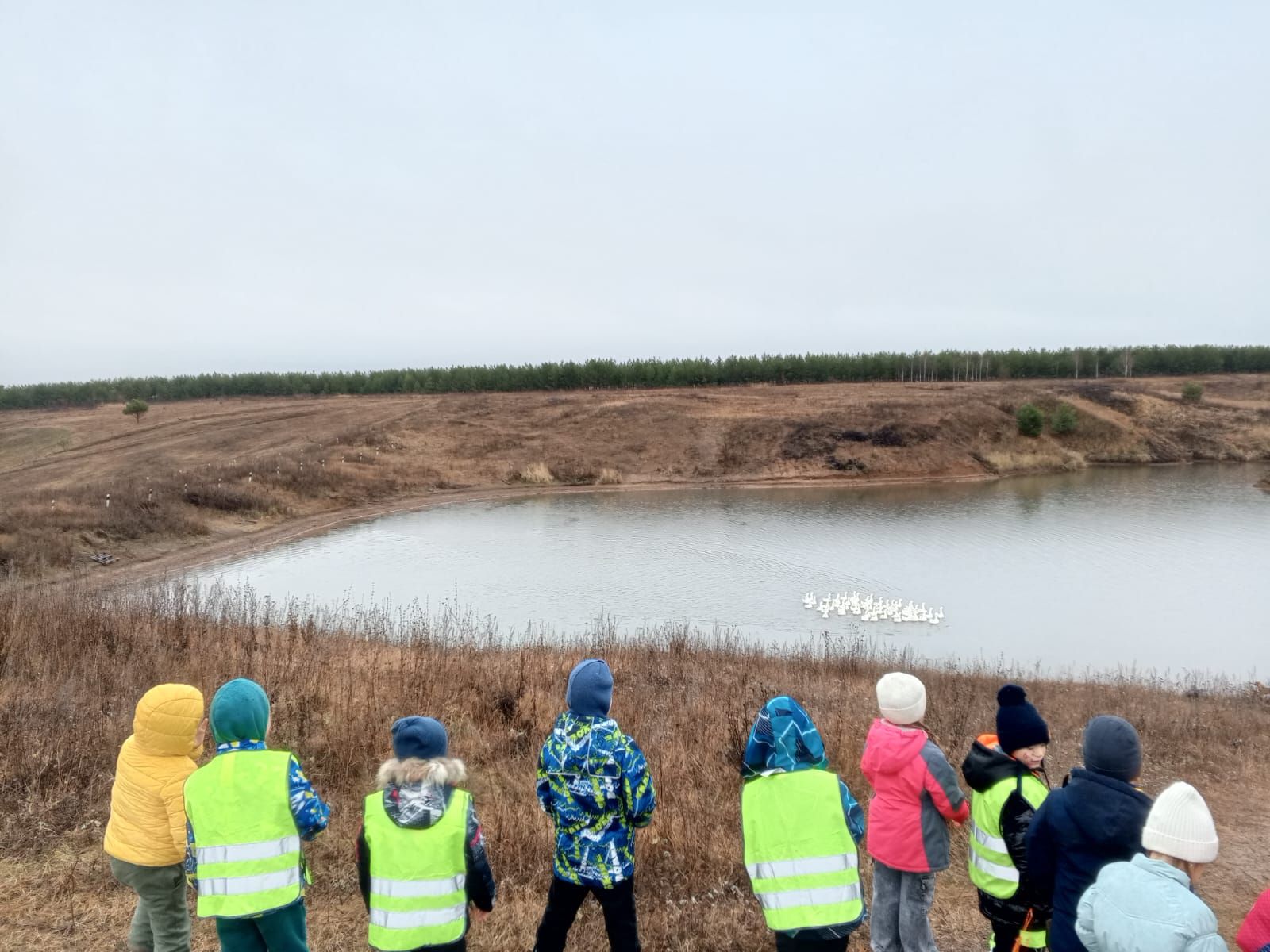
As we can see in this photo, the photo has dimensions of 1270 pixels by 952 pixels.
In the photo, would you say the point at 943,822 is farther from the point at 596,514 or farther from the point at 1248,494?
the point at 1248,494

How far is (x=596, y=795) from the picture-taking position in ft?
11.9

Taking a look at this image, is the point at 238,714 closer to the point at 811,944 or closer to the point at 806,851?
the point at 806,851

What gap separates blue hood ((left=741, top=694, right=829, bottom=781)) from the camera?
3.32 metres

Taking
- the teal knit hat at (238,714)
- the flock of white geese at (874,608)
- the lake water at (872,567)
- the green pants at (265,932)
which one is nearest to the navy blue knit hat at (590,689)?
the teal knit hat at (238,714)

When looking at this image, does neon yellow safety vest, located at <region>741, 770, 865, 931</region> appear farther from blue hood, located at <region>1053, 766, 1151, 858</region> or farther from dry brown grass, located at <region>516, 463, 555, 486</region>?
→ dry brown grass, located at <region>516, 463, 555, 486</region>

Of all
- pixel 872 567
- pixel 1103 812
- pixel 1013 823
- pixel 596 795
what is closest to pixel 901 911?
pixel 1013 823

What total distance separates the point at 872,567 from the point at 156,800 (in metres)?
21.7

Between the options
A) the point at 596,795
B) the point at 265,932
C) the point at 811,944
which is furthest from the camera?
the point at 596,795

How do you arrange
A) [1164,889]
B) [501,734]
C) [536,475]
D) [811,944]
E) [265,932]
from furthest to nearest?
A: [536,475], [501,734], [265,932], [811,944], [1164,889]

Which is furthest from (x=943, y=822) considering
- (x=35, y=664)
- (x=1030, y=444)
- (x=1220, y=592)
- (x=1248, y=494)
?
(x=1030, y=444)

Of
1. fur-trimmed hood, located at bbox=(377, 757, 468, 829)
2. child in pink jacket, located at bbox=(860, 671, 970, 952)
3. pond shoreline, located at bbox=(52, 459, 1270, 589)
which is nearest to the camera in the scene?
fur-trimmed hood, located at bbox=(377, 757, 468, 829)

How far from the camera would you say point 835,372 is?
72.6 m

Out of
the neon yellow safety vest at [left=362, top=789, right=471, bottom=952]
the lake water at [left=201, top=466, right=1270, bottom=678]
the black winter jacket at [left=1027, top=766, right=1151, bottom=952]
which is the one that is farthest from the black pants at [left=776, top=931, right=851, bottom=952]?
the lake water at [left=201, top=466, right=1270, bottom=678]

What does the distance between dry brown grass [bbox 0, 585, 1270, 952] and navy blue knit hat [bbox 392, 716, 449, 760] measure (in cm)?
189
